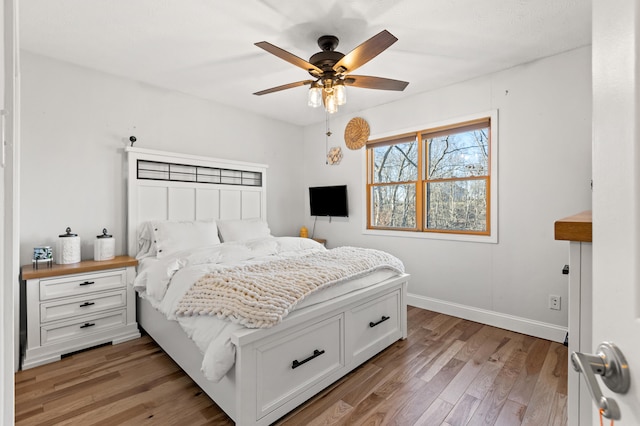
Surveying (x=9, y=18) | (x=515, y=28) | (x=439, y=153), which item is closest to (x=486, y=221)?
(x=439, y=153)

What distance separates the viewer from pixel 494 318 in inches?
122

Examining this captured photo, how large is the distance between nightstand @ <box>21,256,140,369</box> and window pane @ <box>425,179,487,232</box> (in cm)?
322

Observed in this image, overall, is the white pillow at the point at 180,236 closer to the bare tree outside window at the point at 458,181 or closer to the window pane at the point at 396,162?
the window pane at the point at 396,162

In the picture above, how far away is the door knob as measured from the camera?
0.44 meters

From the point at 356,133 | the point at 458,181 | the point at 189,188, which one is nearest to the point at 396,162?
the point at 356,133

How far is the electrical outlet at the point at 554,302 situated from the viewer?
273 centimetres

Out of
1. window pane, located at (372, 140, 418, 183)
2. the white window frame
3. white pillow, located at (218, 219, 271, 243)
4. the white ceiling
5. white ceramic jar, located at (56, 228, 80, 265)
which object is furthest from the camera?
window pane, located at (372, 140, 418, 183)

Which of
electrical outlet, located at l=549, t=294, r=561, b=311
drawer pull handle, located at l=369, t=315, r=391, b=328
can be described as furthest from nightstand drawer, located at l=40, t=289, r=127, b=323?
electrical outlet, located at l=549, t=294, r=561, b=311

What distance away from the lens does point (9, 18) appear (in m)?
0.75

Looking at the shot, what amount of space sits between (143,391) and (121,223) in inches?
71.3

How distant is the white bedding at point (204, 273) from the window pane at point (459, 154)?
1524mm

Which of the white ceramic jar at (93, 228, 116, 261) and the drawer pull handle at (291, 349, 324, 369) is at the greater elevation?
the white ceramic jar at (93, 228, 116, 261)

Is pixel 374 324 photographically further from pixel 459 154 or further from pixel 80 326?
pixel 80 326

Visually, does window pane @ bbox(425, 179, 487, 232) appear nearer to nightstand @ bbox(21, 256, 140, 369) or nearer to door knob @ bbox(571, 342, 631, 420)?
door knob @ bbox(571, 342, 631, 420)
